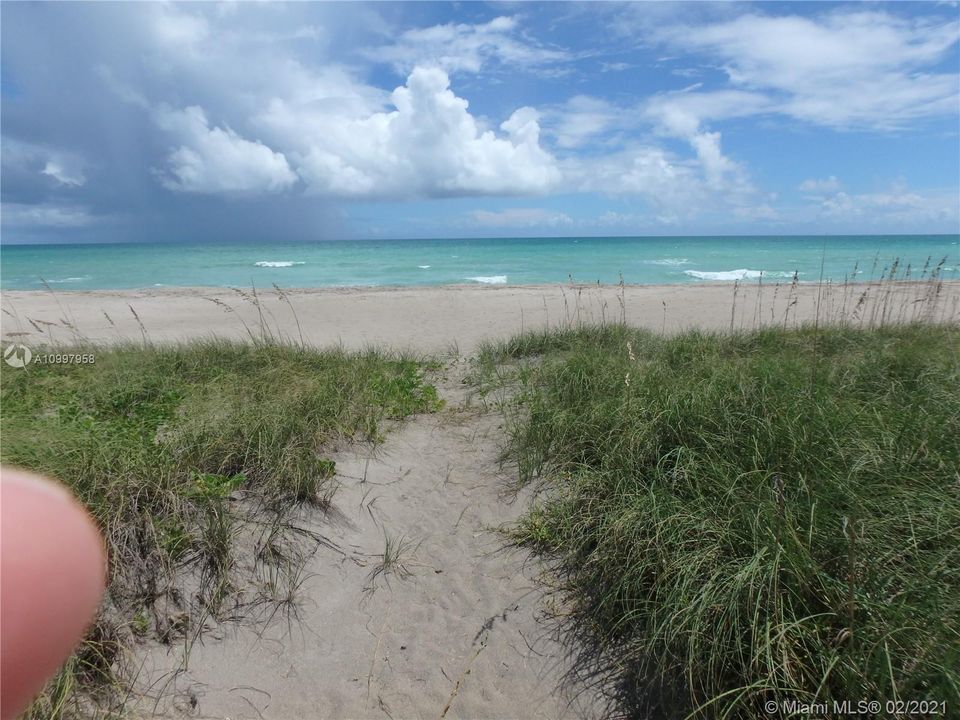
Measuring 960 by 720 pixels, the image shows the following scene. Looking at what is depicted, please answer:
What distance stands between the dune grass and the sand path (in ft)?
0.75

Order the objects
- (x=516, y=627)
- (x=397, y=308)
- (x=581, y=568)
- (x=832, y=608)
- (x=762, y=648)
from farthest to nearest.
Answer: (x=397, y=308), (x=581, y=568), (x=516, y=627), (x=832, y=608), (x=762, y=648)

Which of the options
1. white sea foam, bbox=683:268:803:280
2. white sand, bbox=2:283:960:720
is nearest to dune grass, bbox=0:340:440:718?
white sand, bbox=2:283:960:720

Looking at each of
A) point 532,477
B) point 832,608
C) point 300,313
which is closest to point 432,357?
point 532,477

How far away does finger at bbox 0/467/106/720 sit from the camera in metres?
0.44

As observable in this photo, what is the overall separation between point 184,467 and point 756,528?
11.6ft

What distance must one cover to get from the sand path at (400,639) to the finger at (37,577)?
288cm

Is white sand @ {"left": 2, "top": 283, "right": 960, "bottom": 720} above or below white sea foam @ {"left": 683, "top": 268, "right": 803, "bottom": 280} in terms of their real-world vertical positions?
above

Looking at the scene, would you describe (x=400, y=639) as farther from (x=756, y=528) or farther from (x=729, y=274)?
(x=729, y=274)

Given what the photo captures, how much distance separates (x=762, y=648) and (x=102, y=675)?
3122mm

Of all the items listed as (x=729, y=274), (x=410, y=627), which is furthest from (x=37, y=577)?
(x=729, y=274)

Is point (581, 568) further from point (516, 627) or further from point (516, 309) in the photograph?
point (516, 309)

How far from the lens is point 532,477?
4.56 m
